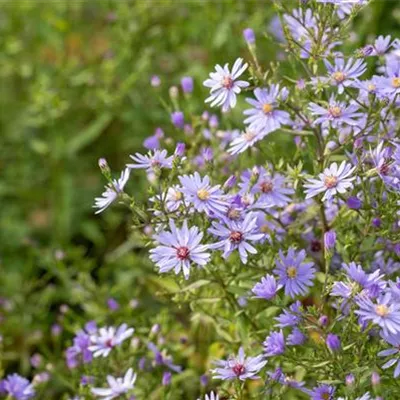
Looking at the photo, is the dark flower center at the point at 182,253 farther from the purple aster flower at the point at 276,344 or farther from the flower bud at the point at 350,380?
the flower bud at the point at 350,380

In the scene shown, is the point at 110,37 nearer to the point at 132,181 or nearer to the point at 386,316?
the point at 132,181

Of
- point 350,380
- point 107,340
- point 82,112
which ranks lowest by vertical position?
point 350,380

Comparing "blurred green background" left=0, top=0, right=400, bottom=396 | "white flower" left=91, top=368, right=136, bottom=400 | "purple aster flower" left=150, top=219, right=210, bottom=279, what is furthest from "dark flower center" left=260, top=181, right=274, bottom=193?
"blurred green background" left=0, top=0, right=400, bottom=396

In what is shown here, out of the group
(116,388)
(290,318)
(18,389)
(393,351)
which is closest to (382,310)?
(393,351)

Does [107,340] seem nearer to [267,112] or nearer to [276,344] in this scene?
[276,344]

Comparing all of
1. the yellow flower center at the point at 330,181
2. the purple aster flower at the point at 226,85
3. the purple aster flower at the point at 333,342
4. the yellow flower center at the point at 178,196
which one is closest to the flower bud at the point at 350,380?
the purple aster flower at the point at 333,342

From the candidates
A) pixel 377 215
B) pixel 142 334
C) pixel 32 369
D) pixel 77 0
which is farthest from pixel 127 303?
pixel 77 0

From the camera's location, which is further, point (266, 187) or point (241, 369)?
point (266, 187)

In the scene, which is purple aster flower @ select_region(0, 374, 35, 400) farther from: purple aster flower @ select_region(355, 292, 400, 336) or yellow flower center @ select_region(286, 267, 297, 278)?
purple aster flower @ select_region(355, 292, 400, 336)
